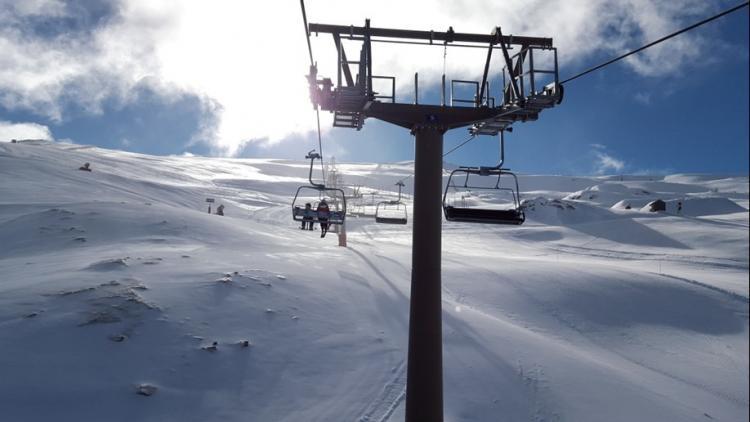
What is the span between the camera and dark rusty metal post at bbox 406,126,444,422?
5.54m

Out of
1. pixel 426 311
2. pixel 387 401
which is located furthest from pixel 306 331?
pixel 426 311

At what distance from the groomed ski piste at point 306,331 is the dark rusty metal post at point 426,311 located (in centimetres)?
189

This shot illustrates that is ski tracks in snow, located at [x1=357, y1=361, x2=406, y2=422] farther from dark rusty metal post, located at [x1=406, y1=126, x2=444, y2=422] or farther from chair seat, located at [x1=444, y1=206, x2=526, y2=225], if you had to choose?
chair seat, located at [x1=444, y1=206, x2=526, y2=225]

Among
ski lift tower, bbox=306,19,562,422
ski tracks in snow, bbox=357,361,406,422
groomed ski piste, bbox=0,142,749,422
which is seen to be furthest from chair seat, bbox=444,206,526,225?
ski tracks in snow, bbox=357,361,406,422

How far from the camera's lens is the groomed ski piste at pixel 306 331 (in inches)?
267

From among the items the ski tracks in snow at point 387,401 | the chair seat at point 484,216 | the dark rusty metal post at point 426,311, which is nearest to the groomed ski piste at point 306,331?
the ski tracks in snow at point 387,401

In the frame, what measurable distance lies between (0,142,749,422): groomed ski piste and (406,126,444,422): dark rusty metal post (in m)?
1.89

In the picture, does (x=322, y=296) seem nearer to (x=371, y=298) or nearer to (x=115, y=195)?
(x=371, y=298)

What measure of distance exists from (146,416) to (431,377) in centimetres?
400

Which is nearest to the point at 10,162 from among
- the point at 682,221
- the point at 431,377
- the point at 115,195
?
the point at 115,195

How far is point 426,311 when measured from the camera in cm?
553

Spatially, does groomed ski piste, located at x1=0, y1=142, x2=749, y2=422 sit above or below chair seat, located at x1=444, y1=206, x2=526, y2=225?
below

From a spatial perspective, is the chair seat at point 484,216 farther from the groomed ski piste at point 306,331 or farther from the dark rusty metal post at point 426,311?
the groomed ski piste at point 306,331

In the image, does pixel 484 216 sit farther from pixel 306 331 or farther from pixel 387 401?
pixel 306 331
